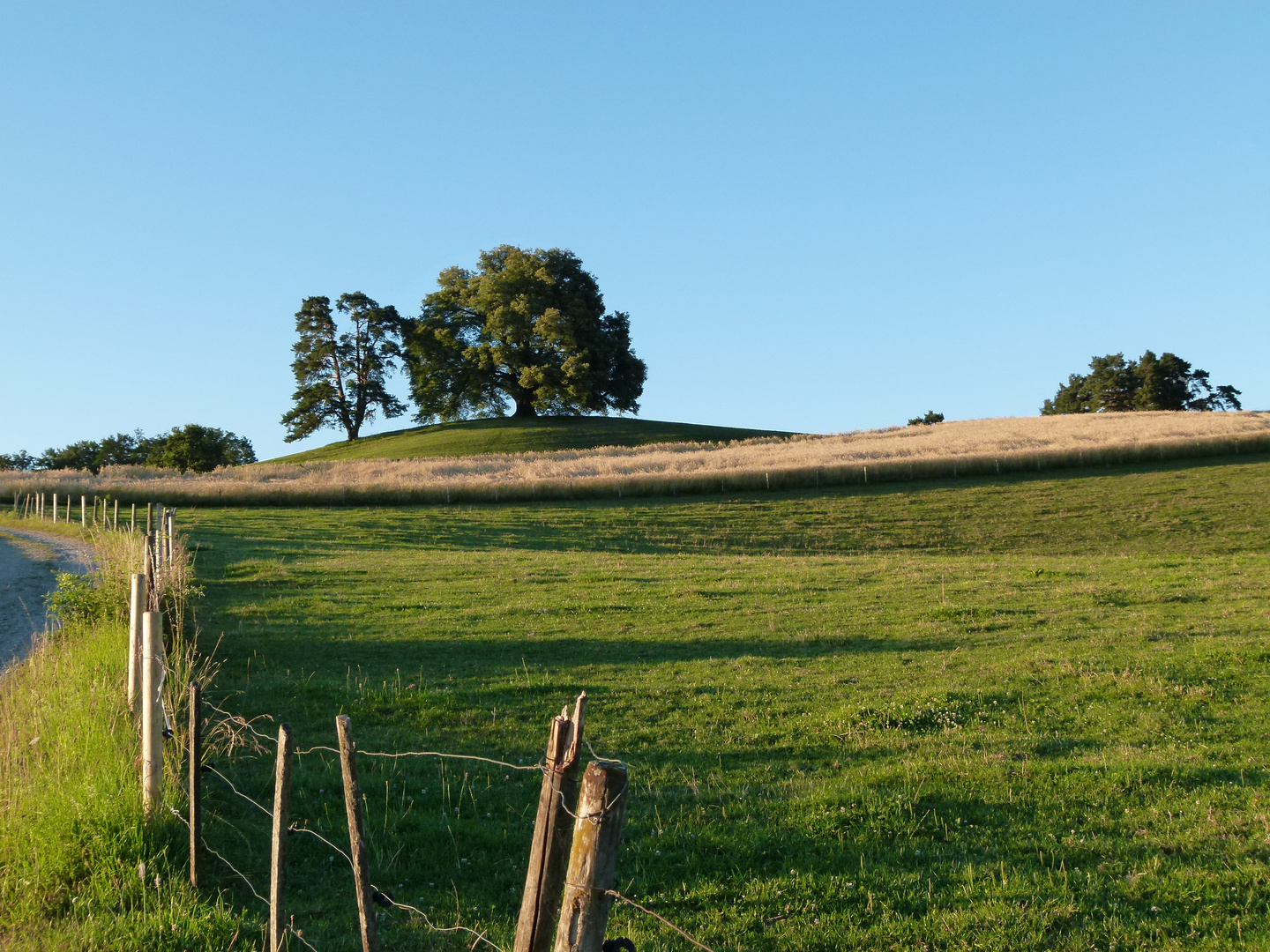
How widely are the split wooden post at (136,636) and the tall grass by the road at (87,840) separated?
18 centimetres

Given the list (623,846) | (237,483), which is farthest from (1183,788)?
(237,483)

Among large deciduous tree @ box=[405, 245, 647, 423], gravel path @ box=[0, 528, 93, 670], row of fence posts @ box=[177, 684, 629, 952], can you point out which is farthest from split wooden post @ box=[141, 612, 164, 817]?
large deciduous tree @ box=[405, 245, 647, 423]

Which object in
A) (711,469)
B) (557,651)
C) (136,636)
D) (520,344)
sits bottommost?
(557,651)

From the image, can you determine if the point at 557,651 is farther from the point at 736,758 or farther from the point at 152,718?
the point at 152,718

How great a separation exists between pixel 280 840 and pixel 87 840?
232cm

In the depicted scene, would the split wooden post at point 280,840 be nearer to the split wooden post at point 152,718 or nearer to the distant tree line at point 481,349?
the split wooden post at point 152,718

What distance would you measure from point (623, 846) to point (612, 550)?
68.9 feet

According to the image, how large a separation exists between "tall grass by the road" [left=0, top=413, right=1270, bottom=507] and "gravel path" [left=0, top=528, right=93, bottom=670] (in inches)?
461

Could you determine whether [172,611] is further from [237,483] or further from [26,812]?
[237,483]

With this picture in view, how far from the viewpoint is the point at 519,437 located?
227 ft

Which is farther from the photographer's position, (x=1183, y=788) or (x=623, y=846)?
(x=1183, y=788)

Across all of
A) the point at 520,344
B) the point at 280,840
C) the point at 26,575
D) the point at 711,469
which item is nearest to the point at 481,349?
the point at 520,344

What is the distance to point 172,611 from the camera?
14.7 m

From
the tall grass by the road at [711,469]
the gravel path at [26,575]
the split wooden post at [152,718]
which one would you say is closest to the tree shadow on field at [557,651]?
the gravel path at [26,575]
